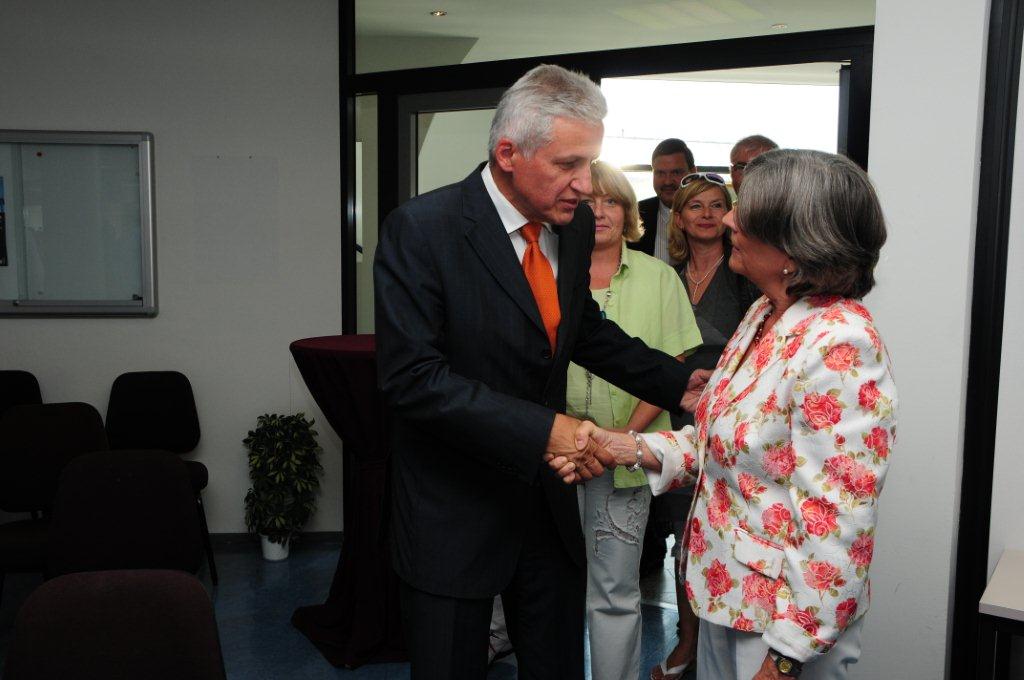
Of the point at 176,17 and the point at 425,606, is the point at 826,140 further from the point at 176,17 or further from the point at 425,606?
the point at 176,17

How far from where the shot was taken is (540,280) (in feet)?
6.10

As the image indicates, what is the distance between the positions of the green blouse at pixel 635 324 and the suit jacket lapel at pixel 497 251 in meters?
0.92

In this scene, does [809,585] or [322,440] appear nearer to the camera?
[809,585]

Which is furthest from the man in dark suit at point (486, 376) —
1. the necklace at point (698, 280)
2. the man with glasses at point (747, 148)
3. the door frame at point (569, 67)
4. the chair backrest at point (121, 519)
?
the man with glasses at point (747, 148)

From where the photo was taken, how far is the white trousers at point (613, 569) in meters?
2.64

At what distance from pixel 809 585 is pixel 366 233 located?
3662mm

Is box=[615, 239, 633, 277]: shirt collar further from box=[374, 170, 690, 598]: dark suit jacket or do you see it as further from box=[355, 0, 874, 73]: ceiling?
box=[355, 0, 874, 73]: ceiling

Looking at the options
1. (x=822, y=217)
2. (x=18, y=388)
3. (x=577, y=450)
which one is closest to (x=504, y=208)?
(x=577, y=450)

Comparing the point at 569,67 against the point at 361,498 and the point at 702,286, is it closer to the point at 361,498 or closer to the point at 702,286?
the point at 702,286

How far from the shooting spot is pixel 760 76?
3.34m

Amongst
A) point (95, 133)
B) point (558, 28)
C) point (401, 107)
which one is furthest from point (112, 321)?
point (558, 28)

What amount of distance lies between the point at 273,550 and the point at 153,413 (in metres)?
0.94

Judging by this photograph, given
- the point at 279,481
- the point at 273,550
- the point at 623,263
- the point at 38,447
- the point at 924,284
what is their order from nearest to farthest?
1. the point at 924,284
2. the point at 623,263
3. the point at 38,447
4. the point at 279,481
5. the point at 273,550

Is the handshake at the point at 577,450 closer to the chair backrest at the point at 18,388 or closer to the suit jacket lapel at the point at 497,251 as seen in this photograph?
the suit jacket lapel at the point at 497,251
